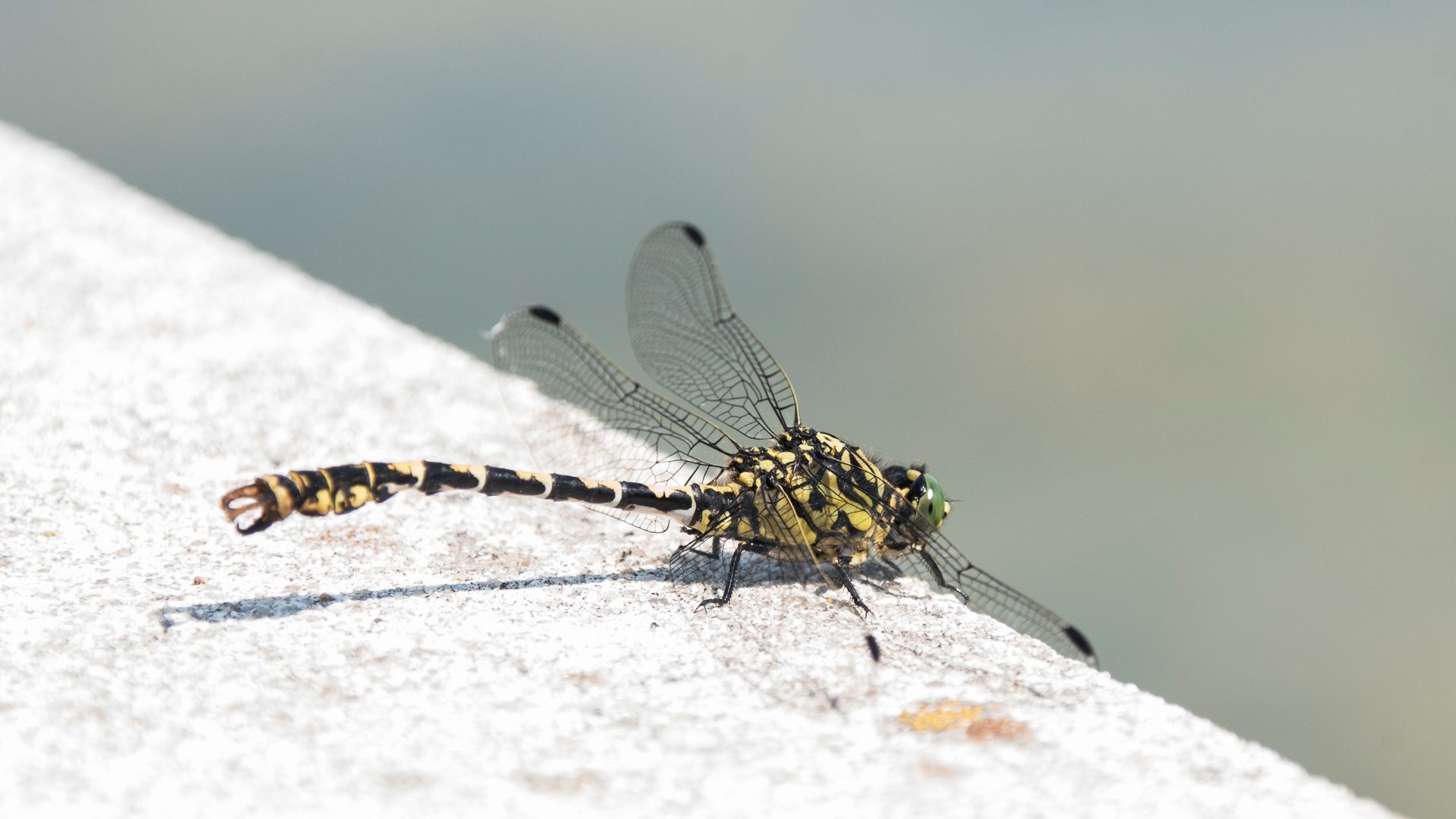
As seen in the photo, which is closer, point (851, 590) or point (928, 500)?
point (851, 590)

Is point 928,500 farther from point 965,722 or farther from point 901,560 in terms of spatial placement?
point 965,722

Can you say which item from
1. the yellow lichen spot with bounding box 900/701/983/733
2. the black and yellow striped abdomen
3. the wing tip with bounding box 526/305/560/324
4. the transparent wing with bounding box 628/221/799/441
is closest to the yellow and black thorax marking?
the black and yellow striped abdomen

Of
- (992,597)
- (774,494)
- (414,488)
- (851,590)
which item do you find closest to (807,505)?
(774,494)

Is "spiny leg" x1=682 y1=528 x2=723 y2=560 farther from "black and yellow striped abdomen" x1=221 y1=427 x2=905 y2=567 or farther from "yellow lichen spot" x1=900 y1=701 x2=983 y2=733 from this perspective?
"yellow lichen spot" x1=900 y1=701 x2=983 y2=733

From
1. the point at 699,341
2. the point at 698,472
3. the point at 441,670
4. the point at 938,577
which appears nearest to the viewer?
the point at 441,670

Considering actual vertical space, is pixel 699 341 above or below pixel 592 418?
above

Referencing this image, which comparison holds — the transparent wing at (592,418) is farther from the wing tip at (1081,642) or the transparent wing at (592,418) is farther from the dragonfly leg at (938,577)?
the wing tip at (1081,642)

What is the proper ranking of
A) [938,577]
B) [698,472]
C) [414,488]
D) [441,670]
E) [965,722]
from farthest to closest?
1. [698,472]
2. [938,577]
3. [414,488]
4. [441,670]
5. [965,722]

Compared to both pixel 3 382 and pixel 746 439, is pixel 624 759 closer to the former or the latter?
pixel 746 439
